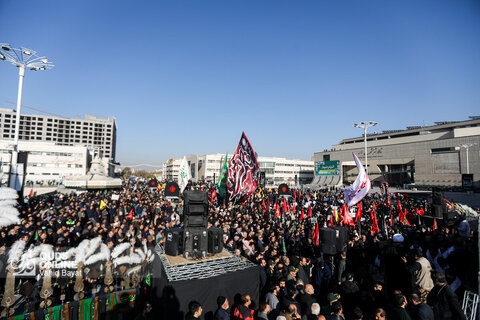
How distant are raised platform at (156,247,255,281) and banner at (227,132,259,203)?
3.34 metres

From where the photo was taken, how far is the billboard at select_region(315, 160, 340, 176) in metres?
65.9

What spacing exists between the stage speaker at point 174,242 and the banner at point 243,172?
11.8ft

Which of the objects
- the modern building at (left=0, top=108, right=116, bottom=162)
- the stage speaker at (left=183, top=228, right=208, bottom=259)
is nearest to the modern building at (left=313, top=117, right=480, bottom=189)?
the stage speaker at (left=183, top=228, right=208, bottom=259)

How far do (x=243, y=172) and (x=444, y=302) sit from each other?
6.49m

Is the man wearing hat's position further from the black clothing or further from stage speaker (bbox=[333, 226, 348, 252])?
stage speaker (bbox=[333, 226, 348, 252])

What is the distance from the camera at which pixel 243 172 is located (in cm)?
950

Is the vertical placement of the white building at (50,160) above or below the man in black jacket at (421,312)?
above

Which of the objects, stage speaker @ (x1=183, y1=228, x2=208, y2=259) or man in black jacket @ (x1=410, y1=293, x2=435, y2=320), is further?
stage speaker @ (x1=183, y1=228, x2=208, y2=259)

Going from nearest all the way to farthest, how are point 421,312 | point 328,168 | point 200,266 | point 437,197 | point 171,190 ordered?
1. point 421,312
2. point 200,266
3. point 437,197
4. point 171,190
5. point 328,168

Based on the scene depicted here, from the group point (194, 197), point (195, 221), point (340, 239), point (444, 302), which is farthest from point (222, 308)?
point (340, 239)

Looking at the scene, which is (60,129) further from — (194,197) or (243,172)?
(194,197)

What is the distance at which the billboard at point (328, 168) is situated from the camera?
6588 cm

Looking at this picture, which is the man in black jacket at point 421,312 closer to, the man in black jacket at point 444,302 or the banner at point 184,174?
the man in black jacket at point 444,302

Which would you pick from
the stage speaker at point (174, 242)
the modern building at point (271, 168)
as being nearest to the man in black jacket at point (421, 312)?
the stage speaker at point (174, 242)
